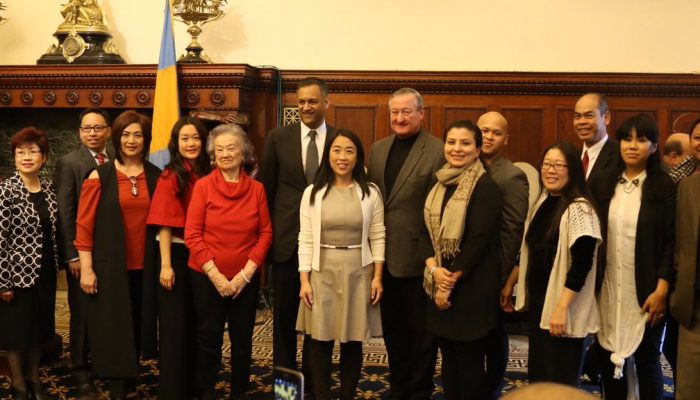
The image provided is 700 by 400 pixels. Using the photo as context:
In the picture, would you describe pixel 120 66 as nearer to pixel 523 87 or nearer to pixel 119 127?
pixel 119 127

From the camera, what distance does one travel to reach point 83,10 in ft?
22.9

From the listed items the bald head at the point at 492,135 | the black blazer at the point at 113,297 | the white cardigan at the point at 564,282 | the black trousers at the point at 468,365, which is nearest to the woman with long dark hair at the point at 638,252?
the white cardigan at the point at 564,282

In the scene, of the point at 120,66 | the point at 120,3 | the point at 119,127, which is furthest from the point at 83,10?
the point at 119,127

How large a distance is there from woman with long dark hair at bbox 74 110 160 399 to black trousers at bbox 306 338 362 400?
81 centimetres

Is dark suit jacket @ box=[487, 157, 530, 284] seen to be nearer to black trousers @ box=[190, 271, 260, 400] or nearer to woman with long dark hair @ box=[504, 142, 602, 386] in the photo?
woman with long dark hair @ box=[504, 142, 602, 386]

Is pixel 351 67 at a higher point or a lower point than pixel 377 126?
higher

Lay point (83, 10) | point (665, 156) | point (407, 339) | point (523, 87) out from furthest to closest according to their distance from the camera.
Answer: point (83, 10) < point (523, 87) < point (665, 156) < point (407, 339)

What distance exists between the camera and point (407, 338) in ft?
13.1

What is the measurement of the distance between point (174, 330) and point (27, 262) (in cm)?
81

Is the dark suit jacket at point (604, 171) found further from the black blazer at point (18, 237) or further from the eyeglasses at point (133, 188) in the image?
the black blazer at point (18, 237)

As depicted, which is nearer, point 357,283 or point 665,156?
point 357,283

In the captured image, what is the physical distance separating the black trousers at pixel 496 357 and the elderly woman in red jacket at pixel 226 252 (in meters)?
1.21

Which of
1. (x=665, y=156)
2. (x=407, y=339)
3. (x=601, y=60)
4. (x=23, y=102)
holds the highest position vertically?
(x=601, y=60)

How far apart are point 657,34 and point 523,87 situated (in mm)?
1290
